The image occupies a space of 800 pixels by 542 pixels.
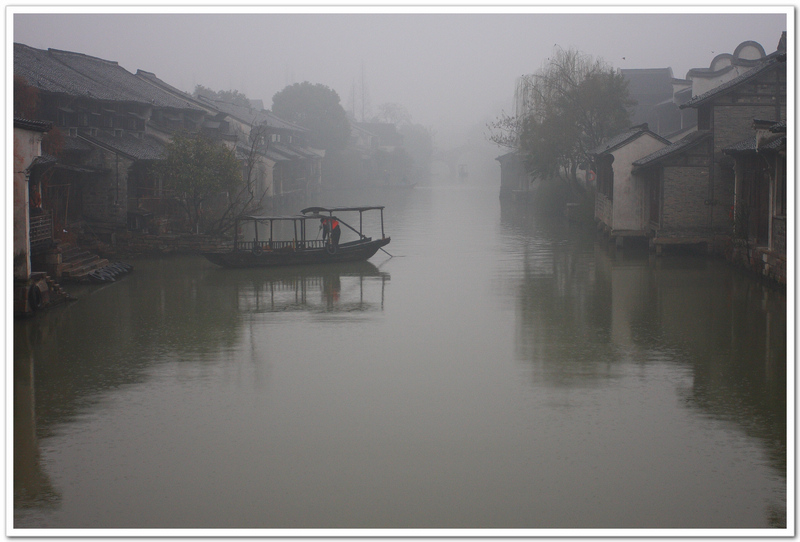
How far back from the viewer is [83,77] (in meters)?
35.5

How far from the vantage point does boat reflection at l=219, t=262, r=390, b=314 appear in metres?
18.8

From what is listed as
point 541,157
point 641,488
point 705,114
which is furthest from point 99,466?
point 541,157

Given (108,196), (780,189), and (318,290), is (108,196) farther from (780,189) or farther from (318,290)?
(780,189)

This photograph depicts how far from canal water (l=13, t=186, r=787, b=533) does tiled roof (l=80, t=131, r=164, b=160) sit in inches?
405

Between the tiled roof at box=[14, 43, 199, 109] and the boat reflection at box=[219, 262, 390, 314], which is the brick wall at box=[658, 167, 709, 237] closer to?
the boat reflection at box=[219, 262, 390, 314]

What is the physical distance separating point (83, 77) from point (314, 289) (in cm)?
2008

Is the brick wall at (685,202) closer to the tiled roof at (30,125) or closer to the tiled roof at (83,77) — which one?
the tiled roof at (30,125)

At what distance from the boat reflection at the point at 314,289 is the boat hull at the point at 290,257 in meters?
0.20

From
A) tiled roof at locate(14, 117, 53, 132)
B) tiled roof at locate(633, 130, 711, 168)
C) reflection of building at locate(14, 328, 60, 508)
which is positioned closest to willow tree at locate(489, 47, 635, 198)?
tiled roof at locate(633, 130, 711, 168)

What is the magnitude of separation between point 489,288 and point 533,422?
1066cm

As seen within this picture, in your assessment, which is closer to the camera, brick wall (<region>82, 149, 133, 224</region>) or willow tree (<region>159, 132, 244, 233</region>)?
willow tree (<region>159, 132, 244, 233</region>)

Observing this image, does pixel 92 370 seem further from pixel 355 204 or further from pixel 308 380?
pixel 355 204

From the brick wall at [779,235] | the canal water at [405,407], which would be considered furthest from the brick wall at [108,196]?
the brick wall at [779,235]

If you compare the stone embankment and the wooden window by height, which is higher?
the wooden window
